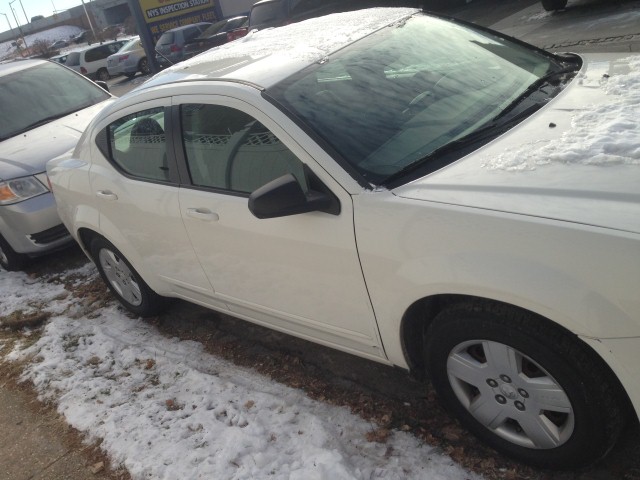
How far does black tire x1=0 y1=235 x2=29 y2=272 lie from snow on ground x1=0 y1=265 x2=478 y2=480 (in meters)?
1.68

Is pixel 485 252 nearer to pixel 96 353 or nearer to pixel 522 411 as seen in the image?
pixel 522 411

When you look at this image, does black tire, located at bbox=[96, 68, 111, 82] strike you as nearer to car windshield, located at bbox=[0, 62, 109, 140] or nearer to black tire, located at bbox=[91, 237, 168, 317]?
car windshield, located at bbox=[0, 62, 109, 140]

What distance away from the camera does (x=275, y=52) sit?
3.02 metres

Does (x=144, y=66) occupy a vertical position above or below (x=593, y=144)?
above

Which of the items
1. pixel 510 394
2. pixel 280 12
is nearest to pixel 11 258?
pixel 510 394

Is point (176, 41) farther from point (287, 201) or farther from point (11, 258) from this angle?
point (287, 201)

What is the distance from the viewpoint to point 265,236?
102 inches

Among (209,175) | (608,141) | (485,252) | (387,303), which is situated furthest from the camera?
(209,175)

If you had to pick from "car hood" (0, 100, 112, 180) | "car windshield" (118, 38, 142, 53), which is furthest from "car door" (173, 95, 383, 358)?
"car windshield" (118, 38, 142, 53)

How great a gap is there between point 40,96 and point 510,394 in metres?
6.29

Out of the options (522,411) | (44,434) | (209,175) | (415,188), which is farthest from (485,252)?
(44,434)

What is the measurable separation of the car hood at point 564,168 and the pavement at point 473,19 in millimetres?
2135

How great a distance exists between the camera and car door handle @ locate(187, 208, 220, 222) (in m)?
2.79

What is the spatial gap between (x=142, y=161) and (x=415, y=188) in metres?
1.85
